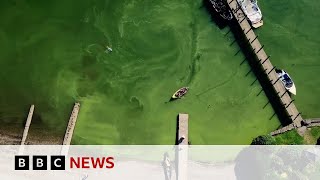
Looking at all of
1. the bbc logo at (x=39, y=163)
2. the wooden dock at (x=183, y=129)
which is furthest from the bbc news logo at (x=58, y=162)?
the wooden dock at (x=183, y=129)

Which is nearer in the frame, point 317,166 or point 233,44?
point 317,166

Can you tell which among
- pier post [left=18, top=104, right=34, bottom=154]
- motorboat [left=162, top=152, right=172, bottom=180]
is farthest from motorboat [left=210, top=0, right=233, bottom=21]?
pier post [left=18, top=104, right=34, bottom=154]

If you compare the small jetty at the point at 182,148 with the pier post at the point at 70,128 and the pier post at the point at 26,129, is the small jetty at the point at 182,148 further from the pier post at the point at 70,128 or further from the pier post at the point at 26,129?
the pier post at the point at 26,129

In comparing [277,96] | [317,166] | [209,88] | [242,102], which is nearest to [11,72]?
[209,88]

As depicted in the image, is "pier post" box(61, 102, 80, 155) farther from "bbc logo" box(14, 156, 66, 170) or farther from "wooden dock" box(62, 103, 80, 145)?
"bbc logo" box(14, 156, 66, 170)

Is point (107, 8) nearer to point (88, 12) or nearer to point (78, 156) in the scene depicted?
point (88, 12)
